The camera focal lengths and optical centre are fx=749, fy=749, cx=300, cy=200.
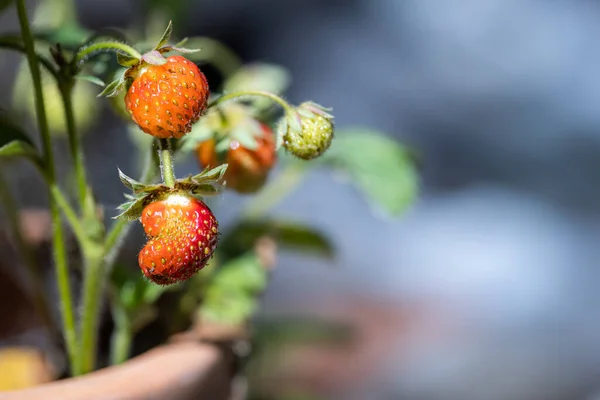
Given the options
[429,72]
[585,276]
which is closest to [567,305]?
[585,276]

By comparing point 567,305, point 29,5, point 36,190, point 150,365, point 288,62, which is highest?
point 288,62

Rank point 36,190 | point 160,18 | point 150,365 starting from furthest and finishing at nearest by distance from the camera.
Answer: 1. point 36,190
2. point 160,18
3. point 150,365

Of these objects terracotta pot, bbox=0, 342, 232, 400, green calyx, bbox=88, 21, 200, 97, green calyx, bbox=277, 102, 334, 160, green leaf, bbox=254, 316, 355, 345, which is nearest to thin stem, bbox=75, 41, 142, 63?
green calyx, bbox=88, 21, 200, 97

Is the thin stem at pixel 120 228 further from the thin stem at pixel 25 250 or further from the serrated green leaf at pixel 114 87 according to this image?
the thin stem at pixel 25 250

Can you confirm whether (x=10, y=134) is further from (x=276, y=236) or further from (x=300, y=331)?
(x=300, y=331)

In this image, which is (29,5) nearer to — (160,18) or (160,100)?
(160,18)

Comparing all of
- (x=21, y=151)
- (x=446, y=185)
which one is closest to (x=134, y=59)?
(x=21, y=151)

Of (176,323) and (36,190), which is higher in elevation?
(36,190)
